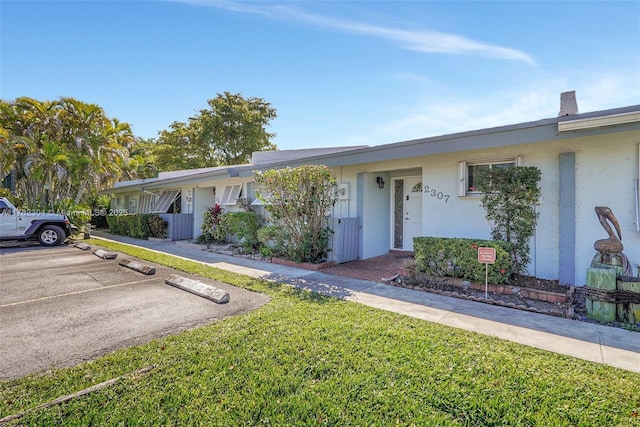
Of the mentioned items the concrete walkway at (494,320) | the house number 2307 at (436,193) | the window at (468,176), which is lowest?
the concrete walkway at (494,320)

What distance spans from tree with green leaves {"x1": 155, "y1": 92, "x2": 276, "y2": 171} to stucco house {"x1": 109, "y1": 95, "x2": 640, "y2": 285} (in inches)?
741

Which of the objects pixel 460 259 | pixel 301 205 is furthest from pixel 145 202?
pixel 460 259

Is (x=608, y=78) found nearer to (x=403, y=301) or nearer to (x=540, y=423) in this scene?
(x=403, y=301)

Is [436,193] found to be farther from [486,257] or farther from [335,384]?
[335,384]

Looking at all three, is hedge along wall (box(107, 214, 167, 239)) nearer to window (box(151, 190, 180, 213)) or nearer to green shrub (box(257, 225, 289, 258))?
window (box(151, 190, 180, 213))

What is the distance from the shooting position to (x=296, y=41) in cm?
954

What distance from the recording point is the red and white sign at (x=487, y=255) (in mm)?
5020

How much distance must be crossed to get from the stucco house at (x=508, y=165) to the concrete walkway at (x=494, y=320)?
6.51 ft

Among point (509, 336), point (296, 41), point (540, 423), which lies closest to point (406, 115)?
point (296, 41)

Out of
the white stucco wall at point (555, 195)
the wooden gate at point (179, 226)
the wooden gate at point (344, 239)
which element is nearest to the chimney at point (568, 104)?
the white stucco wall at point (555, 195)

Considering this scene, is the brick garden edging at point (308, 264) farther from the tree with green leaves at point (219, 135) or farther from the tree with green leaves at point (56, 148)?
the tree with green leaves at point (219, 135)

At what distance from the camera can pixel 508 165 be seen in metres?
6.40

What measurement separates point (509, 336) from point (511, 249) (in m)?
2.43

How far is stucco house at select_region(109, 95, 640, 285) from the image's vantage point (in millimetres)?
5121
